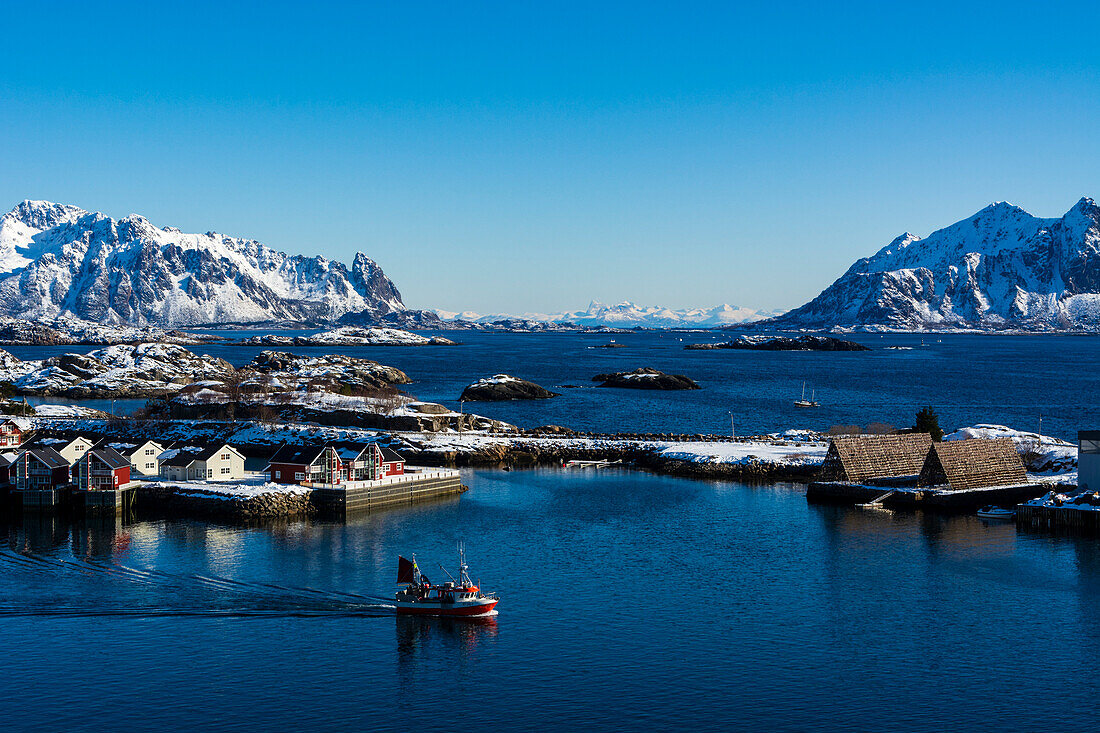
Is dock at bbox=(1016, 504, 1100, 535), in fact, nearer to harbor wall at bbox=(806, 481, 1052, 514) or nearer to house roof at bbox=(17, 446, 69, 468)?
harbor wall at bbox=(806, 481, 1052, 514)

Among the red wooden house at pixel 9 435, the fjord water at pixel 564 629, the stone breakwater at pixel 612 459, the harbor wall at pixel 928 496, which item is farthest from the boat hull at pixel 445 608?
the red wooden house at pixel 9 435

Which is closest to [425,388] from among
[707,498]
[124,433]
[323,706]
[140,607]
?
[124,433]

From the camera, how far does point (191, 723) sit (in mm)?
27547

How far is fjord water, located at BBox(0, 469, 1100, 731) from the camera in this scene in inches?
1126

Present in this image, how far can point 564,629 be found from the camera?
34.8 m

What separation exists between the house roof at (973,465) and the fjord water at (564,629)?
7.38 m

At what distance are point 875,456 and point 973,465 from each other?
580cm

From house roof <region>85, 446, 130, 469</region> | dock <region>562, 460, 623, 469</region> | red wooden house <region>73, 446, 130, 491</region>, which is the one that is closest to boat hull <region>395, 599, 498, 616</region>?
red wooden house <region>73, 446, 130, 491</region>

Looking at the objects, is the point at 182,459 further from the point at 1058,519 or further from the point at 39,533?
the point at 1058,519

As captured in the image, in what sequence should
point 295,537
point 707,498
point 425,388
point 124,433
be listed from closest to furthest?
point 295,537
point 707,498
point 124,433
point 425,388

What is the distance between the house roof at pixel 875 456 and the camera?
62.0 metres

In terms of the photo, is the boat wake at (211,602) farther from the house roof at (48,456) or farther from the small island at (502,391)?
the small island at (502,391)

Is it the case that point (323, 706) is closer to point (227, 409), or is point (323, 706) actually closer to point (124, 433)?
point (124, 433)

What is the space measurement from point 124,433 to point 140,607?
5256cm
